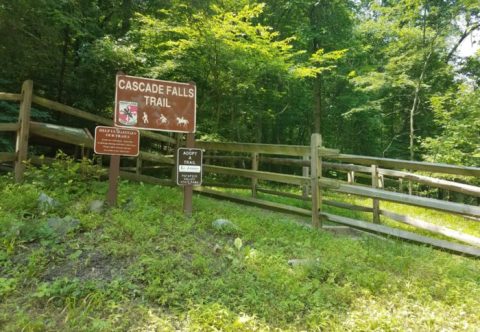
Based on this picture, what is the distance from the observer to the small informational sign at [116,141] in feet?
17.0

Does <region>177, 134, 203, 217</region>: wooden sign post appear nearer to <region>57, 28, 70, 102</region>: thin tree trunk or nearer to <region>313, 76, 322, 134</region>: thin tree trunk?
<region>57, 28, 70, 102</region>: thin tree trunk

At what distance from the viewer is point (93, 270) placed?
143 inches

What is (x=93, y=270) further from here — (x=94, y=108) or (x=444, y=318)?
(x=94, y=108)

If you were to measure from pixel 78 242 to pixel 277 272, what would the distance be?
7.31 feet

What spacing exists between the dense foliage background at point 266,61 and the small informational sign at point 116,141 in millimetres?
3407

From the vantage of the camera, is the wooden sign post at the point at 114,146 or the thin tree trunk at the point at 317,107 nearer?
the wooden sign post at the point at 114,146

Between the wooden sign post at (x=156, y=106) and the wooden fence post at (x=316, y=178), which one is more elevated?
the wooden sign post at (x=156, y=106)

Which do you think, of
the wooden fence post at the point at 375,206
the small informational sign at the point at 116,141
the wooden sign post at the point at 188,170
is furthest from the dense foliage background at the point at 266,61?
the wooden fence post at the point at 375,206

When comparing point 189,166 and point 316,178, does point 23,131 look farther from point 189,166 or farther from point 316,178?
point 316,178

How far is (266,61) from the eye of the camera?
996 centimetres

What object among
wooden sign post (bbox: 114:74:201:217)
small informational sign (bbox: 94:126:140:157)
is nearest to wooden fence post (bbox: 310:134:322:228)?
wooden sign post (bbox: 114:74:201:217)

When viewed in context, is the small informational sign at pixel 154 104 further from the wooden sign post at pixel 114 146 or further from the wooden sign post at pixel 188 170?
the wooden sign post at pixel 188 170

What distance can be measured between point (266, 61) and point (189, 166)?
5.31 metres

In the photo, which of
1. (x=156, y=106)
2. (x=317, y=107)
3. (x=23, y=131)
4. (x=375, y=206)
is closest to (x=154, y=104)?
(x=156, y=106)
